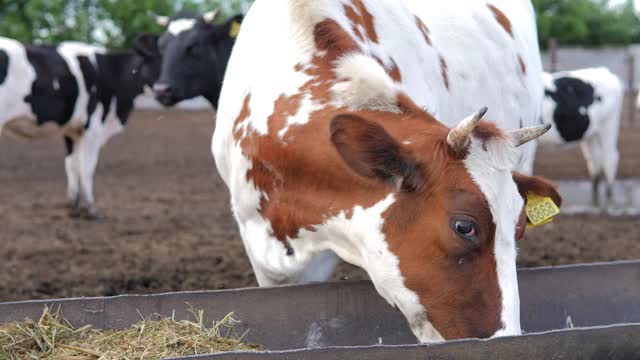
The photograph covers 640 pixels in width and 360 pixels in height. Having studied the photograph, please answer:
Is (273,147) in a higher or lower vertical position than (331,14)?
lower

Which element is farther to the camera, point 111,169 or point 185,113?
point 185,113

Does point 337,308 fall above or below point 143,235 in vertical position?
above

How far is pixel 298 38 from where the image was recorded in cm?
362

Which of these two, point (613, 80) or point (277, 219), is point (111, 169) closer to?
point (613, 80)

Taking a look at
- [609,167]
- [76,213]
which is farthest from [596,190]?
[76,213]

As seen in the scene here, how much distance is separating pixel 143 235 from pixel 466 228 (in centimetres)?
560

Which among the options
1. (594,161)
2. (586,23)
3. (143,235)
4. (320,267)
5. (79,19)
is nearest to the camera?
(320,267)

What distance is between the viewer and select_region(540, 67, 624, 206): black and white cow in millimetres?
10641

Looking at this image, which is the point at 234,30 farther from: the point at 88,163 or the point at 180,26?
the point at 88,163

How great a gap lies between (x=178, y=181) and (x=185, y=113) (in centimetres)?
1146

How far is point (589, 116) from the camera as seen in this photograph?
10789mm

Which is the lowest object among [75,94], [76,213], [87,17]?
[87,17]

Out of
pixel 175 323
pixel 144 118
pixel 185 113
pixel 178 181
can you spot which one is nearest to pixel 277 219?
pixel 175 323

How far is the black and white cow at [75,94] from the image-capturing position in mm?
9141
